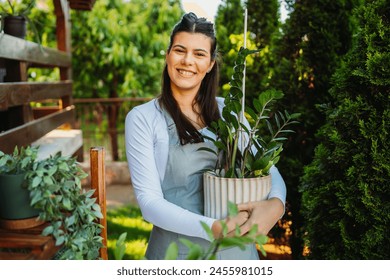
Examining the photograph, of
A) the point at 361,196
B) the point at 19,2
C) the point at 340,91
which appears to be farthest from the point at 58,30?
the point at 361,196

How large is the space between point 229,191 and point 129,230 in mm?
3355

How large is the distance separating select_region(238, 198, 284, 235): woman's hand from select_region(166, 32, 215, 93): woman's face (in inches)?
20.6

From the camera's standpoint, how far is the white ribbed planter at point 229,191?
1312 mm

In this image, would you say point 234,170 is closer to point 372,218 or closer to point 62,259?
point 62,259

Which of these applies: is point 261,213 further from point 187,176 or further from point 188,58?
point 188,58

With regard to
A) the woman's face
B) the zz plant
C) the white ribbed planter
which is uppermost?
the woman's face

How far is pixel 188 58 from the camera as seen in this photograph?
1560 millimetres

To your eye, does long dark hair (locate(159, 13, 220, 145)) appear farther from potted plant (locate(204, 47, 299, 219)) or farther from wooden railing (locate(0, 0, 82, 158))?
wooden railing (locate(0, 0, 82, 158))

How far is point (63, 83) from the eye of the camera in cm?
416

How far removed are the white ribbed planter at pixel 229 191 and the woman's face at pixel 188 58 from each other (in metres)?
0.39

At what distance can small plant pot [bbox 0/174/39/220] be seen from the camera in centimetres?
108

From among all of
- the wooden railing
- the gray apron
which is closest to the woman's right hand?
the gray apron

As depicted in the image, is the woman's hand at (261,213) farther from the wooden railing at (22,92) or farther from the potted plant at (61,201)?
the wooden railing at (22,92)

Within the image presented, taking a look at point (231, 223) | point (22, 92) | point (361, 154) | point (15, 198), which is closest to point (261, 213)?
point (231, 223)
